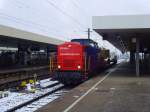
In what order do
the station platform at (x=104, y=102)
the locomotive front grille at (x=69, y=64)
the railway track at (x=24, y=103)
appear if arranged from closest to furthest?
1. the station platform at (x=104, y=102)
2. the railway track at (x=24, y=103)
3. the locomotive front grille at (x=69, y=64)

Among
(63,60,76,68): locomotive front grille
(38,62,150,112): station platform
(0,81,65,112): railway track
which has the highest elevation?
(63,60,76,68): locomotive front grille

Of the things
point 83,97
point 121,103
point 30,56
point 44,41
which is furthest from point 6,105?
point 30,56

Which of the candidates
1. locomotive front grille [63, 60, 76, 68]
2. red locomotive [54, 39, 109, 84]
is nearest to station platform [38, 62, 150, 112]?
red locomotive [54, 39, 109, 84]

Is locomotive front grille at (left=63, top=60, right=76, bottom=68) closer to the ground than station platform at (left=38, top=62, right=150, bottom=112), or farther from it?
farther from it

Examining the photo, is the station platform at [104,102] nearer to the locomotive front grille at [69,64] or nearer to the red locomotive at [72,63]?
the red locomotive at [72,63]

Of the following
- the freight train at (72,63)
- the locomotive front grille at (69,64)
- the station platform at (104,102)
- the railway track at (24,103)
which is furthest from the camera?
the locomotive front grille at (69,64)

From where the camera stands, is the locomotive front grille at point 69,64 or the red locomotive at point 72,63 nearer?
the red locomotive at point 72,63

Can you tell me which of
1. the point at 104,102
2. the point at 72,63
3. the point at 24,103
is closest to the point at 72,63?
the point at 72,63

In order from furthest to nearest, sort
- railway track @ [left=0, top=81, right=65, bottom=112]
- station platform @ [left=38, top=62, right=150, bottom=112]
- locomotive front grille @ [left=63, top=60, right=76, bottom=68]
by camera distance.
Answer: locomotive front grille @ [left=63, top=60, right=76, bottom=68] → railway track @ [left=0, top=81, right=65, bottom=112] → station platform @ [left=38, top=62, right=150, bottom=112]

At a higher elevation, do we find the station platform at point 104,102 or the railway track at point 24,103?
the station platform at point 104,102

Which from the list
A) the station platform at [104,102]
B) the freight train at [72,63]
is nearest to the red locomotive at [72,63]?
the freight train at [72,63]

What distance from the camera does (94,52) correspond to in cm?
2845

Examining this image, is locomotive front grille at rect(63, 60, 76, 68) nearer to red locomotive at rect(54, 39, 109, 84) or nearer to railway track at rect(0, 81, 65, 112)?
red locomotive at rect(54, 39, 109, 84)

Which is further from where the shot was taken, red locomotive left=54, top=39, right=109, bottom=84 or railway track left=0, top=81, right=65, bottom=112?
red locomotive left=54, top=39, right=109, bottom=84
